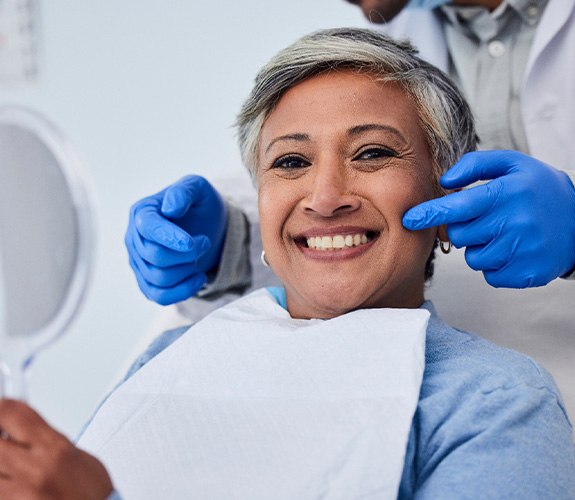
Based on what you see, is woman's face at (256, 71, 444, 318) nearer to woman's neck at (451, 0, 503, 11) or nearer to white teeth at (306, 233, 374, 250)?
white teeth at (306, 233, 374, 250)

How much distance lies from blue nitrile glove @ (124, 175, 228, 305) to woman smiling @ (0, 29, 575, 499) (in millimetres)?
171

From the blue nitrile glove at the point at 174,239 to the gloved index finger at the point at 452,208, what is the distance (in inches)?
18.2

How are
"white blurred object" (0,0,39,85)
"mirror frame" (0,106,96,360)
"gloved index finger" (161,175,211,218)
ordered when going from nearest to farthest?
"mirror frame" (0,106,96,360) < "gloved index finger" (161,175,211,218) < "white blurred object" (0,0,39,85)

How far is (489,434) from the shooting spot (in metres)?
0.94

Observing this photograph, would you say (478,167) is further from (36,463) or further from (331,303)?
(36,463)

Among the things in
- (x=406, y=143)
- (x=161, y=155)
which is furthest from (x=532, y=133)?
(x=161, y=155)

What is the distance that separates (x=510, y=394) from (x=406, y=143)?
0.45 metres

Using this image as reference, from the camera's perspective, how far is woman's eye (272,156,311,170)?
126 centimetres

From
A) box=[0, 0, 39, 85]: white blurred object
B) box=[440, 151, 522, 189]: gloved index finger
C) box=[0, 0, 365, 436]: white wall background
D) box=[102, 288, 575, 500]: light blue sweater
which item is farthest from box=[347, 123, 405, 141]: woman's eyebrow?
box=[0, 0, 39, 85]: white blurred object

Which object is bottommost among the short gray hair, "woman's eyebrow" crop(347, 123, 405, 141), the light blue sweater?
the light blue sweater

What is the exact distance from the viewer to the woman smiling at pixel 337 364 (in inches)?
36.9

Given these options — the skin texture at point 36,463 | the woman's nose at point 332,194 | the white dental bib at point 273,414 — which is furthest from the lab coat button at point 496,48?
the skin texture at point 36,463

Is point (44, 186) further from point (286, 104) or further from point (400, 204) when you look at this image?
point (400, 204)

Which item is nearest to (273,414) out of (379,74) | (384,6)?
(379,74)
